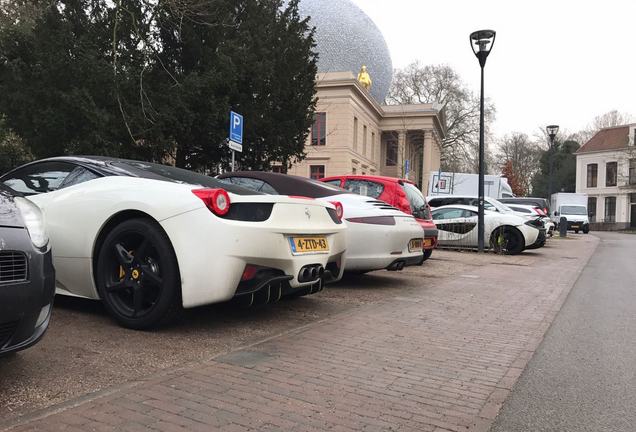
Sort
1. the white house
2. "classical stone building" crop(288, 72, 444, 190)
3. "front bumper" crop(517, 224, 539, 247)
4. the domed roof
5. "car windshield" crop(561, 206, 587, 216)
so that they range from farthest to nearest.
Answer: the white house, the domed roof, "car windshield" crop(561, 206, 587, 216), "classical stone building" crop(288, 72, 444, 190), "front bumper" crop(517, 224, 539, 247)

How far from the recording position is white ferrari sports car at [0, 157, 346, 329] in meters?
4.04

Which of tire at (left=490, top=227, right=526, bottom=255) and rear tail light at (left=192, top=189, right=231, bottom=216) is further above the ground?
rear tail light at (left=192, top=189, right=231, bottom=216)

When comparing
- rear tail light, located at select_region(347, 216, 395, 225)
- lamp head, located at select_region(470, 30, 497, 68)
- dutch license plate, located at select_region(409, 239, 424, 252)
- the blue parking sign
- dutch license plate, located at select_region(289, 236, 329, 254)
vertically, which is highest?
lamp head, located at select_region(470, 30, 497, 68)

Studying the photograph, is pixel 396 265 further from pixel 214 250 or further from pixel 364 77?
pixel 364 77

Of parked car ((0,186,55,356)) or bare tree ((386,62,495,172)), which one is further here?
bare tree ((386,62,495,172))

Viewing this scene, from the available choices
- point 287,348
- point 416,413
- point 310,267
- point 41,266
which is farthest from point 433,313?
point 41,266

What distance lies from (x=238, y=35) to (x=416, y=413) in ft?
49.4

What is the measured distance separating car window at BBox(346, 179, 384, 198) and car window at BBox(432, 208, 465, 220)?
6803mm

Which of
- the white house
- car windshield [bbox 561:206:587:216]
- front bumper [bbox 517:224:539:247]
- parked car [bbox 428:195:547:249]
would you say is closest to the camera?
front bumper [bbox 517:224:539:247]

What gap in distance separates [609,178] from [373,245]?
→ 2881 inches

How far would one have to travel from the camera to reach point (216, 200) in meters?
4.05

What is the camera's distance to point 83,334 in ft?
13.6

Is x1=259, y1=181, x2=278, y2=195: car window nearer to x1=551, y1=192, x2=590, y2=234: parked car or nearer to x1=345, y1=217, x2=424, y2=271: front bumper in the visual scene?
x1=345, y1=217, x2=424, y2=271: front bumper

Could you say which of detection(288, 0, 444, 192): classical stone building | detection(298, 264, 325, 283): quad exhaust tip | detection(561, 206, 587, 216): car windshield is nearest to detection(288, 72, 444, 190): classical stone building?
detection(288, 0, 444, 192): classical stone building
